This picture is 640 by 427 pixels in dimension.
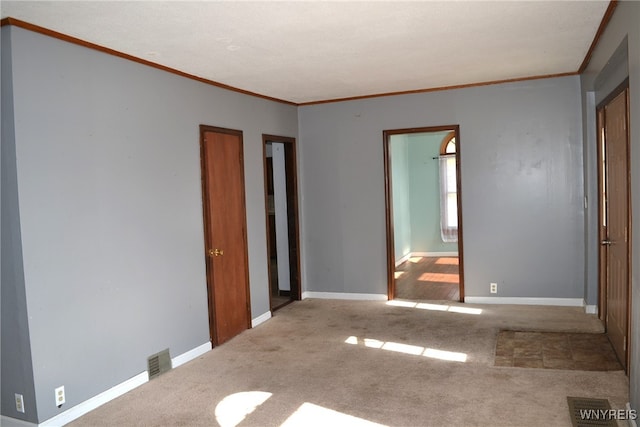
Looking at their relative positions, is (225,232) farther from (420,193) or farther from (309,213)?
(420,193)

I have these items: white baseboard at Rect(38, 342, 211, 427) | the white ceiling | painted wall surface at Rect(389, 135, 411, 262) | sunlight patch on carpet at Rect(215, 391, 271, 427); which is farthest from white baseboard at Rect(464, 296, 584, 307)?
white baseboard at Rect(38, 342, 211, 427)

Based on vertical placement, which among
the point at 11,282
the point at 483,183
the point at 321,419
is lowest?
the point at 321,419

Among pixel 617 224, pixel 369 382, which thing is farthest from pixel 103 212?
pixel 617 224

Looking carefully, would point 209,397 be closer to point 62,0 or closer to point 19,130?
point 19,130

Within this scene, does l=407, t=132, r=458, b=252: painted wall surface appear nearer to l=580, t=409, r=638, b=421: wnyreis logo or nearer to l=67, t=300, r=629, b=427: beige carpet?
l=67, t=300, r=629, b=427: beige carpet

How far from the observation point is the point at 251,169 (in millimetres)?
5289

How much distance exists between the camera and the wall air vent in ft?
12.6

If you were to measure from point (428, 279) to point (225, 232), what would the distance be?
11.5 ft

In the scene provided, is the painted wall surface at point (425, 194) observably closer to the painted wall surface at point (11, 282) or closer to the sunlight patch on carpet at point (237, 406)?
the sunlight patch on carpet at point (237, 406)

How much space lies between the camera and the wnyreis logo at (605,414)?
9.30ft

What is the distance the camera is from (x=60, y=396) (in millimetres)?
3105

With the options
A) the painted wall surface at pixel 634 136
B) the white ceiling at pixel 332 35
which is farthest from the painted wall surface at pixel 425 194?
the painted wall surface at pixel 634 136

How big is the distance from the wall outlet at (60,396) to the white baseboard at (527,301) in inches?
164

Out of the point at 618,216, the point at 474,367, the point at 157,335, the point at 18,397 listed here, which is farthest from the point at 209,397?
the point at 618,216
